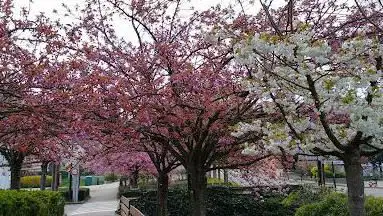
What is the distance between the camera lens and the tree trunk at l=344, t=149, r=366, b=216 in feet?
17.7

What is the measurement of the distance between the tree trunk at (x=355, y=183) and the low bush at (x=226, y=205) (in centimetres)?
892

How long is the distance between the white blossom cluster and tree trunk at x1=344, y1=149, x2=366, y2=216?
0.71ft

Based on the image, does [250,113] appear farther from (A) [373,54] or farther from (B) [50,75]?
(B) [50,75]

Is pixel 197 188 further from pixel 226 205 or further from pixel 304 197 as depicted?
pixel 304 197

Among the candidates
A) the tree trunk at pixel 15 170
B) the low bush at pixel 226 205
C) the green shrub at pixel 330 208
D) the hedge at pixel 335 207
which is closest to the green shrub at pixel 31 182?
the tree trunk at pixel 15 170

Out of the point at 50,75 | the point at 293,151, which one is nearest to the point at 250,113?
the point at 293,151

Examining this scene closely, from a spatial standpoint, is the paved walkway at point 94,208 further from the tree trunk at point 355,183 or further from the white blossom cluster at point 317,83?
the tree trunk at point 355,183

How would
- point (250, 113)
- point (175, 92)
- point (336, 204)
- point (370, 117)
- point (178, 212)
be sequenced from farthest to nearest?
point (178, 212)
point (336, 204)
point (250, 113)
point (175, 92)
point (370, 117)

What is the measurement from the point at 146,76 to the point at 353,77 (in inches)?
152

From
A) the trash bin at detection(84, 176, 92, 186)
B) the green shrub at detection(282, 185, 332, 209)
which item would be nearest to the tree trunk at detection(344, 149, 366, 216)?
the green shrub at detection(282, 185, 332, 209)

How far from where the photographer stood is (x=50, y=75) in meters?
6.17

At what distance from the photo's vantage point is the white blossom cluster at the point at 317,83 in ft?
16.2

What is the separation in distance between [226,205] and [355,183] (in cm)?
1025

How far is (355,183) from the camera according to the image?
18.0ft
